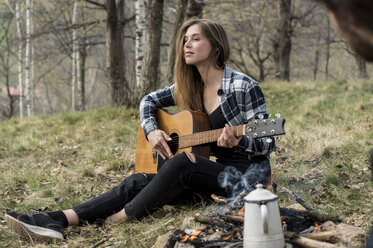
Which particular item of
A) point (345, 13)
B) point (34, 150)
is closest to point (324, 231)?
point (345, 13)

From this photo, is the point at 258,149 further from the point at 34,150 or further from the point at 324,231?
the point at 34,150

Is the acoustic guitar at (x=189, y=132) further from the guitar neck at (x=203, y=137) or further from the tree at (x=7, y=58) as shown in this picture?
the tree at (x=7, y=58)

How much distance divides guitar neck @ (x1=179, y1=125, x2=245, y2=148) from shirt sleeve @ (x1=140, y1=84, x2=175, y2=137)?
1.73ft

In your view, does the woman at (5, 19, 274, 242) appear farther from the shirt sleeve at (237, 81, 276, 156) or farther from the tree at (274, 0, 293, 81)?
the tree at (274, 0, 293, 81)

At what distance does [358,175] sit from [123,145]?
3.76 meters

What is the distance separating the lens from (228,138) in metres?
3.17

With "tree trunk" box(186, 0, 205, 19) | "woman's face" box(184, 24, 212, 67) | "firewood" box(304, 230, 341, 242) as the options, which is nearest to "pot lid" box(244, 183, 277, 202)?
"firewood" box(304, 230, 341, 242)

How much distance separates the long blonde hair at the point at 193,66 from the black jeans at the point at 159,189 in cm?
72

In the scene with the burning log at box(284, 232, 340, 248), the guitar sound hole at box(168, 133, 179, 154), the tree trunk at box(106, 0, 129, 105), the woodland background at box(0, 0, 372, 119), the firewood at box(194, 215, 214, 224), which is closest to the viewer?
the burning log at box(284, 232, 340, 248)

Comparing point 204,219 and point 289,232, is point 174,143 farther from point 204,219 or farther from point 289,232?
point 289,232

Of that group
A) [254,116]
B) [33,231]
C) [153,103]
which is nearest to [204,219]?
[254,116]

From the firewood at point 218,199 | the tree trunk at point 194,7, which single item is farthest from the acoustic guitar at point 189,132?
the tree trunk at point 194,7

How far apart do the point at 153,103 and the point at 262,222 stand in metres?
2.52

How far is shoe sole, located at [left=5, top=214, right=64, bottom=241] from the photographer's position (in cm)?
322
